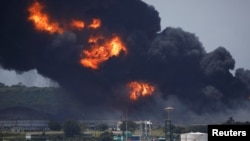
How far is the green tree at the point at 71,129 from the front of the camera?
194 meters

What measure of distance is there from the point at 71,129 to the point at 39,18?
3470 cm

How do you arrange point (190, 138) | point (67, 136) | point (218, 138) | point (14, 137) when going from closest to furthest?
point (218, 138), point (190, 138), point (14, 137), point (67, 136)

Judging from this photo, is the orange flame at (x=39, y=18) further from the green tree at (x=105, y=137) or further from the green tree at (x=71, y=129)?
the green tree at (x=105, y=137)

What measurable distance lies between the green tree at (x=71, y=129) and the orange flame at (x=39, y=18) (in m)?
28.7

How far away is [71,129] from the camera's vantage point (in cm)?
19562

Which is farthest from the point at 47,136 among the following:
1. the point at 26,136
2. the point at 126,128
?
the point at 126,128

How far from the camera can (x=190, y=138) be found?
3211 inches

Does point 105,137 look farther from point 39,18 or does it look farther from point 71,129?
point 39,18

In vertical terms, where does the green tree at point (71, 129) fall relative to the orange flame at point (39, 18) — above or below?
below

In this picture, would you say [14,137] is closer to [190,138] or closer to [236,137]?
[190,138]

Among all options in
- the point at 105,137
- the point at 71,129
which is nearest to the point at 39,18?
the point at 71,129

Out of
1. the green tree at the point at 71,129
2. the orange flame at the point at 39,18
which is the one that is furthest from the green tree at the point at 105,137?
the orange flame at the point at 39,18

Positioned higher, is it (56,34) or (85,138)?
(56,34)

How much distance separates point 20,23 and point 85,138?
131ft
